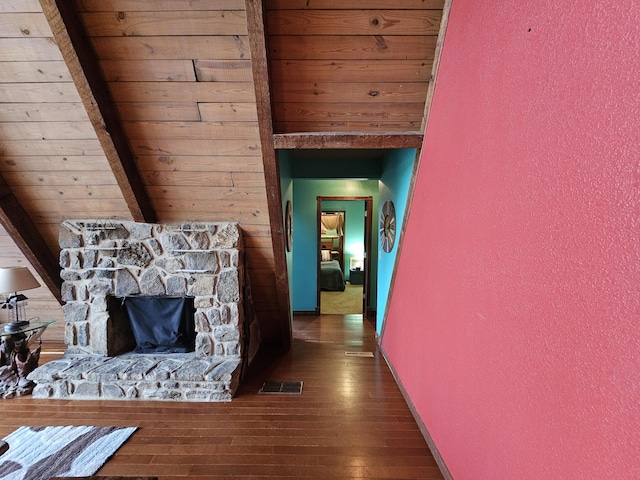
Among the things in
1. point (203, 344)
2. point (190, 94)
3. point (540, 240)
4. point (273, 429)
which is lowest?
point (273, 429)

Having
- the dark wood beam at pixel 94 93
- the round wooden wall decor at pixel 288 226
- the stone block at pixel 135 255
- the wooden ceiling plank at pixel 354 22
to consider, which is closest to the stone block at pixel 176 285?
the stone block at pixel 135 255

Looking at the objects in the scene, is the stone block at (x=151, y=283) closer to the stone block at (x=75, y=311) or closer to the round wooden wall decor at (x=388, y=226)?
the stone block at (x=75, y=311)

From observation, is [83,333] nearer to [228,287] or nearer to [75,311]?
[75,311]

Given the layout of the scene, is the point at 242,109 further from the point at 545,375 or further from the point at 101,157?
the point at 545,375

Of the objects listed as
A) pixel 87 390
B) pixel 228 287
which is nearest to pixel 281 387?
pixel 228 287

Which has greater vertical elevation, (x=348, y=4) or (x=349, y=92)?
(x=348, y=4)

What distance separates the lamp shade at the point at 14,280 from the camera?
94.0 inches

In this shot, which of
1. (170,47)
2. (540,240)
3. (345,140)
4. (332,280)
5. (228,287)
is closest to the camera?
(540,240)

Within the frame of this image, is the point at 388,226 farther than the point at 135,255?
Yes

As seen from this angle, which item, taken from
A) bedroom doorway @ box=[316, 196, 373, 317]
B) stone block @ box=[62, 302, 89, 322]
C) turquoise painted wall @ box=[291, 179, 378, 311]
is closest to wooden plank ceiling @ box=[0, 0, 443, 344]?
stone block @ box=[62, 302, 89, 322]

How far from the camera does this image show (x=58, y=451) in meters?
1.86

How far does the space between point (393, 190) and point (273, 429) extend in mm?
2418

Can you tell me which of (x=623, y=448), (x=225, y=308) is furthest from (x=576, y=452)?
(x=225, y=308)

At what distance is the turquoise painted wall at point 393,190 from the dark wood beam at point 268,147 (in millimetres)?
1087
